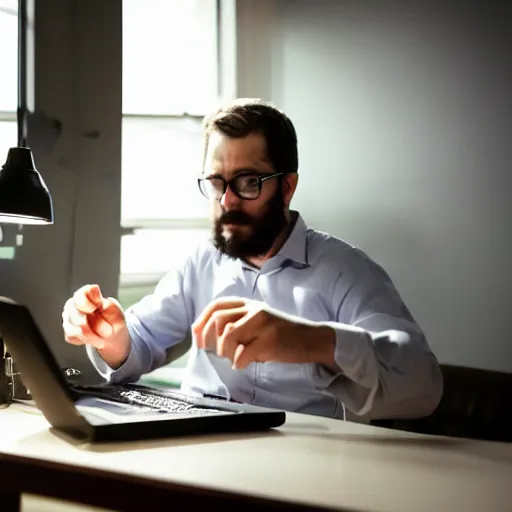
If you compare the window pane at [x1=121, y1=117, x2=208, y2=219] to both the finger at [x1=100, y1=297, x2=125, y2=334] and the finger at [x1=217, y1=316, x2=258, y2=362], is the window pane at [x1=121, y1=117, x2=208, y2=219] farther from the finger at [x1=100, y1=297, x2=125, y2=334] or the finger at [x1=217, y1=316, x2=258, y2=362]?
the finger at [x1=217, y1=316, x2=258, y2=362]

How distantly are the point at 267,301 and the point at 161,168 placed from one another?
0.87m

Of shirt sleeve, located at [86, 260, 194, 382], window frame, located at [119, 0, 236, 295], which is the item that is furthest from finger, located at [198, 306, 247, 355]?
window frame, located at [119, 0, 236, 295]

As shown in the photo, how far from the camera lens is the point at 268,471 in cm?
96

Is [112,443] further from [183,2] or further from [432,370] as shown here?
[183,2]

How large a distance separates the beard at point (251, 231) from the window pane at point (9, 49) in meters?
0.92

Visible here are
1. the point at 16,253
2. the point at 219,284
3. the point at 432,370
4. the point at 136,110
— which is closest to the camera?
the point at 432,370

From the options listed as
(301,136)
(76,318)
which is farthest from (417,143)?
(76,318)

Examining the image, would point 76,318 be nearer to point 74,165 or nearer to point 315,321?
point 315,321

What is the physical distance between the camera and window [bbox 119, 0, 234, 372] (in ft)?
8.01

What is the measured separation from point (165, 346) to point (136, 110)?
89 centimetres

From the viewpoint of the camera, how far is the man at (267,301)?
1.37 metres

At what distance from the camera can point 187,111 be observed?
8.30ft

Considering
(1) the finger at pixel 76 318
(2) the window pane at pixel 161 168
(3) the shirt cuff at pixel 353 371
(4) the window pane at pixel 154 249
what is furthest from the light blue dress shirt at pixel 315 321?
(2) the window pane at pixel 161 168

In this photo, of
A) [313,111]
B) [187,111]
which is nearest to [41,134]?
[187,111]
